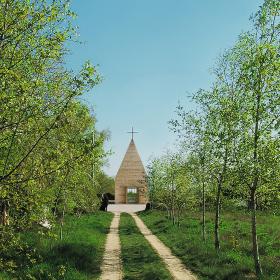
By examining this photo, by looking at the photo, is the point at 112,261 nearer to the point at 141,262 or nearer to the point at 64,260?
the point at 141,262

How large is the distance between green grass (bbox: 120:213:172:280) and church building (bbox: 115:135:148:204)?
43.9 m

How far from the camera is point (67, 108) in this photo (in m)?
7.89

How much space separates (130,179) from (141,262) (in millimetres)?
52282

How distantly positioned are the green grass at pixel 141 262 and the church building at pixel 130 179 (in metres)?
43.9

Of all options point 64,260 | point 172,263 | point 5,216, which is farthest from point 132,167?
point 5,216

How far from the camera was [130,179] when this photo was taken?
228 feet

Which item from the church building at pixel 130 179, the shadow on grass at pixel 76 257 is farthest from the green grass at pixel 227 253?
the church building at pixel 130 179

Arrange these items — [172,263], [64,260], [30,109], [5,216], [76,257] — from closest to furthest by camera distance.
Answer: [30,109], [5,216], [64,260], [76,257], [172,263]

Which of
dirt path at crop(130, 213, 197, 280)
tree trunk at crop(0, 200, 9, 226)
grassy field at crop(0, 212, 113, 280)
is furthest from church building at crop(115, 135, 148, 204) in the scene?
tree trunk at crop(0, 200, 9, 226)

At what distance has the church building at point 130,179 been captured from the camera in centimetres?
6944

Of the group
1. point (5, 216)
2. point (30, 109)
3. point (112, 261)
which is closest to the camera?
point (30, 109)

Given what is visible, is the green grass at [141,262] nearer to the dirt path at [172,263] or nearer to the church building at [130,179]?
the dirt path at [172,263]

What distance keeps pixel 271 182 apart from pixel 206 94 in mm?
7105

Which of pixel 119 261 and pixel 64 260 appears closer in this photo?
pixel 64 260
